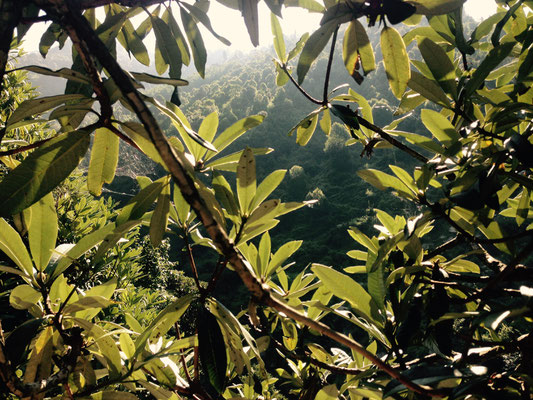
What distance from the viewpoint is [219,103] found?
29.3 metres

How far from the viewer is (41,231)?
15.3 inches

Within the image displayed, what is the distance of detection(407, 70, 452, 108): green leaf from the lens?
0.47 metres

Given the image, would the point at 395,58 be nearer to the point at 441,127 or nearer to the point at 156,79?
the point at 441,127

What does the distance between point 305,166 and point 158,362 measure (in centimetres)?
2256

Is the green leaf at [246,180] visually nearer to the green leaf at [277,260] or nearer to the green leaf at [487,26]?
the green leaf at [277,260]

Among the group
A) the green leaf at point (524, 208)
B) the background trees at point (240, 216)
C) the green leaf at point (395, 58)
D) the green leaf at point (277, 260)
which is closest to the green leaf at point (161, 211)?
the background trees at point (240, 216)

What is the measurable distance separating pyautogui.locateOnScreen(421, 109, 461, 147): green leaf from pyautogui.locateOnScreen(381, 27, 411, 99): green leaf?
7 centimetres

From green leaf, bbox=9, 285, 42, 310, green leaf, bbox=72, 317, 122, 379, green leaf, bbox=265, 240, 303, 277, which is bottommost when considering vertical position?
green leaf, bbox=72, 317, 122, 379

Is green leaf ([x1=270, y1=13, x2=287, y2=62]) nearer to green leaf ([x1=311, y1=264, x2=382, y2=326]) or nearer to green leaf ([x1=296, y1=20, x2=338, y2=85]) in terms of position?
green leaf ([x1=296, y1=20, x2=338, y2=85])

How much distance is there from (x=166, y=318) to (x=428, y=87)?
0.50m

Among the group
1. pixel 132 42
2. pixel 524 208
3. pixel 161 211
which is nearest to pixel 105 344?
pixel 161 211

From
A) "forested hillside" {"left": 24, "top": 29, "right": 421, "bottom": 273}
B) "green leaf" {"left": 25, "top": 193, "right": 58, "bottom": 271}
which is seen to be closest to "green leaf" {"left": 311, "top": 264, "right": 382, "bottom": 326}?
"green leaf" {"left": 25, "top": 193, "right": 58, "bottom": 271}

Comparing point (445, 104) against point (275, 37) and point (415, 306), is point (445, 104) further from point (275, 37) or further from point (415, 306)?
point (275, 37)

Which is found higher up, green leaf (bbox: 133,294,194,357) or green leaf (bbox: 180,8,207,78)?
green leaf (bbox: 180,8,207,78)
